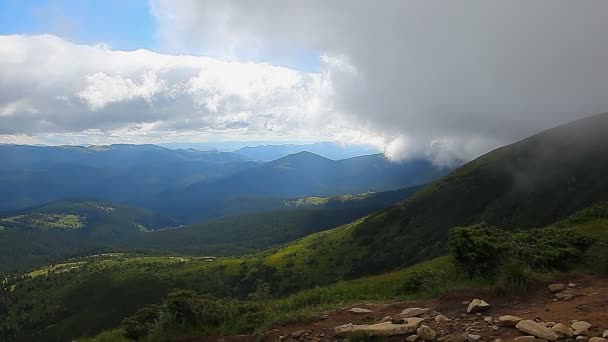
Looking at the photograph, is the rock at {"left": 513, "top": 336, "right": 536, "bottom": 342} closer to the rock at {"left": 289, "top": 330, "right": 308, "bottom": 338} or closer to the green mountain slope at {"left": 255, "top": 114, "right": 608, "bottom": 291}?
the rock at {"left": 289, "top": 330, "right": 308, "bottom": 338}

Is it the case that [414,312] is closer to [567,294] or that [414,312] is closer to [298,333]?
[298,333]

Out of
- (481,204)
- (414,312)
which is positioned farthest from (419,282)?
(481,204)

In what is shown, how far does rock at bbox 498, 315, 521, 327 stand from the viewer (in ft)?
29.5

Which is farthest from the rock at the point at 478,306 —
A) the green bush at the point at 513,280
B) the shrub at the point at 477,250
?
the shrub at the point at 477,250

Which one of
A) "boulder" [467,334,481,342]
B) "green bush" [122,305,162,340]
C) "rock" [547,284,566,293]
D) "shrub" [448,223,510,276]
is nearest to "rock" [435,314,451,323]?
"boulder" [467,334,481,342]

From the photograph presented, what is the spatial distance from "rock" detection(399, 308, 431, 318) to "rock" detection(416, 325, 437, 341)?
153 centimetres

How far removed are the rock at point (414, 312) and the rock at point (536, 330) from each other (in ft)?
8.46

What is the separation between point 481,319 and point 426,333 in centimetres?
161

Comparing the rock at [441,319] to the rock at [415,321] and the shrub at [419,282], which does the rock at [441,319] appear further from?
the shrub at [419,282]

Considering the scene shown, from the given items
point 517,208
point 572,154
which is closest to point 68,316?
point 517,208

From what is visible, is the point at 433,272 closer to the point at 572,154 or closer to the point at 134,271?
the point at 572,154

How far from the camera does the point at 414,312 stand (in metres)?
11.1

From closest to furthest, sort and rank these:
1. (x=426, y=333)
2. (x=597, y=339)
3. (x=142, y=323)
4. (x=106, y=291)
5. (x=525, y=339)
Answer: (x=597, y=339) < (x=525, y=339) < (x=426, y=333) < (x=142, y=323) < (x=106, y=291)

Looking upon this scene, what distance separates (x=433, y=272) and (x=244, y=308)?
7.28 m
